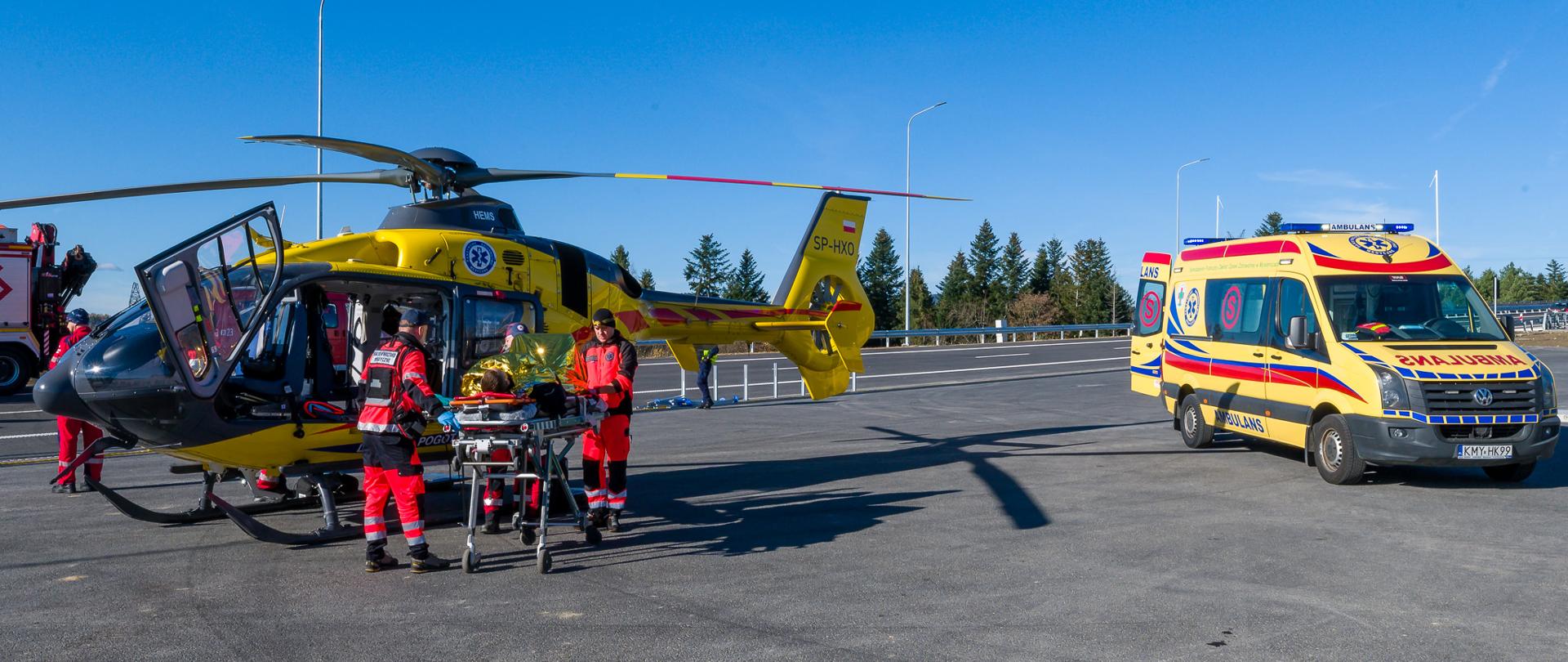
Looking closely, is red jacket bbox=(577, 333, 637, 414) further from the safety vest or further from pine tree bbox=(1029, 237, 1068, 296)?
pine tree bbox=(1029, 237, 1068, 296)

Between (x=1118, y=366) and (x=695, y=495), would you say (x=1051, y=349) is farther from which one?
(x=695, y=495)

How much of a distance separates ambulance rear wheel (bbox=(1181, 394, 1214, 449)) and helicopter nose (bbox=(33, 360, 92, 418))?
11016mm

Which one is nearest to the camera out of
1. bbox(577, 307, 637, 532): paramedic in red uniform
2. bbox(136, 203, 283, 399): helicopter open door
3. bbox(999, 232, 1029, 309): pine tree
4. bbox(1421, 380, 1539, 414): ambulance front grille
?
bbox(136, 203, 283, 399): helicopter open door

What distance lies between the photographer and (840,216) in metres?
14.0

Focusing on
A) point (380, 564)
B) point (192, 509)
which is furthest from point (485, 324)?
point (192, 509)

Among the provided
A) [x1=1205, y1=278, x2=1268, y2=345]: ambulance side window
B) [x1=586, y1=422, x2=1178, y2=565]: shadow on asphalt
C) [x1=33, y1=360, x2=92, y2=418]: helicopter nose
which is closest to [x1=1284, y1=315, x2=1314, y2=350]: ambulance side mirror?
[x1=1205, y1=278, x2=1268, y2=345]: ambulance side window

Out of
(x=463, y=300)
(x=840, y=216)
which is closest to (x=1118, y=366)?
(x=840, y=216)

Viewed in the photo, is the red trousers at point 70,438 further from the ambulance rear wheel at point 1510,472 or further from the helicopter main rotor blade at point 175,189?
the ambulance rear wheel at point 1510,472

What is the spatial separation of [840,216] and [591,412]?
7157 mm

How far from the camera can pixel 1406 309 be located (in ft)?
32.7

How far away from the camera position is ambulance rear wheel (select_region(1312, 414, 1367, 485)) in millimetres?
9461

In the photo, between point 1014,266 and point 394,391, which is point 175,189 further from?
point 1014,266

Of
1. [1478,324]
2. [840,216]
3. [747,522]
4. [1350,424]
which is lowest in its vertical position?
[747,522]

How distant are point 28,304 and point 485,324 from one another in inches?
707
